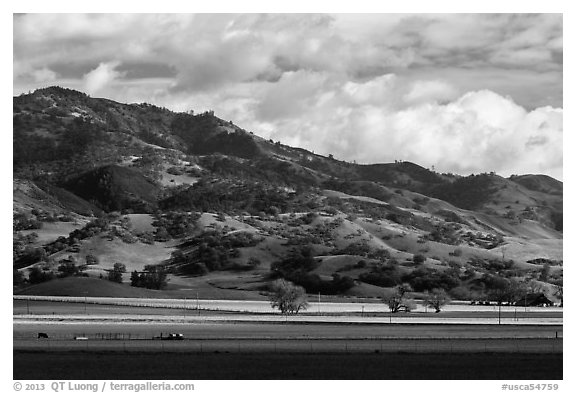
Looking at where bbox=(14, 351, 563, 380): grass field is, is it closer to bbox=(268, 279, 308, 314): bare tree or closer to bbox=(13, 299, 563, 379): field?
bbox=(13, 299, 563, 379): field

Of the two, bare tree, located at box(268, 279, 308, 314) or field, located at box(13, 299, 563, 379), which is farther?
bare tree, located at box(268, 279, 308, 314)

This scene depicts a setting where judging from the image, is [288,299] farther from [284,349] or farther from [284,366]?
[284,366]

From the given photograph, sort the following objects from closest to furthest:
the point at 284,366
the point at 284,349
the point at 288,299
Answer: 1. the point at 284,366
2. the point at 284,349
3. the point at 288,299

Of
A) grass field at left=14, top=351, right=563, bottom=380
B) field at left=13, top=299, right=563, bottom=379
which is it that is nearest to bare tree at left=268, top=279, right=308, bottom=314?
field at left=13, top=299, right=563, bottom=379

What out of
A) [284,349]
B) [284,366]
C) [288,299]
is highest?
[288,299]

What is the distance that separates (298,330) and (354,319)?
31.4 metres

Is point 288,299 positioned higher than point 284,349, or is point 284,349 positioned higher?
point 288,299

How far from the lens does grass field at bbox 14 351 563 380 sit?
68812 mm

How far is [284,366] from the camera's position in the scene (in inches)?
2958

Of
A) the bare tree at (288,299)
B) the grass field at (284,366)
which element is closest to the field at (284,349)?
the grass field at (284,366)

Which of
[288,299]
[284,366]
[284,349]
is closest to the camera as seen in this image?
[284,366]

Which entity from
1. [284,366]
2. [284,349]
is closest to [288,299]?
[284,349]
